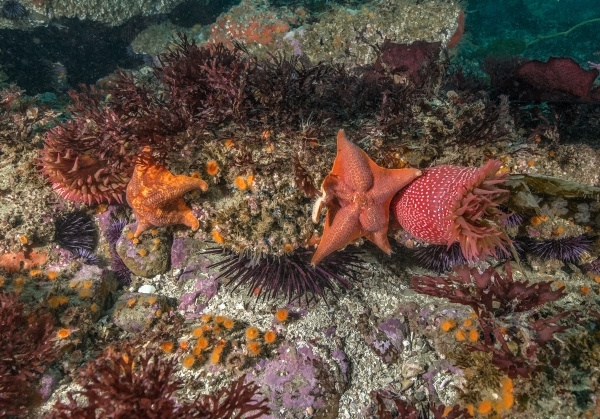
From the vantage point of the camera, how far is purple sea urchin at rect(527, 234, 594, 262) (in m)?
5.16

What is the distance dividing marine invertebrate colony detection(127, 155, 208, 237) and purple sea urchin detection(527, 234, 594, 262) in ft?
15.3

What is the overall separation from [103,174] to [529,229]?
5900 millimetres

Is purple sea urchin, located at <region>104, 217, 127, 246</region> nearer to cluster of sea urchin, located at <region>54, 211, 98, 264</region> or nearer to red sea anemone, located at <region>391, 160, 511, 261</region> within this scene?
cluster of sea urchin, located at <region>54, 211, 98, 264</region>

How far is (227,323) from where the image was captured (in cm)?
455

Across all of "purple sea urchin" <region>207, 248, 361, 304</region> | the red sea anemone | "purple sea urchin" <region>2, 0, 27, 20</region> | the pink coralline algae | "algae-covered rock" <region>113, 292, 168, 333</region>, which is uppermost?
"purple sea urchin" <region>2, 0, 27, 20</region>

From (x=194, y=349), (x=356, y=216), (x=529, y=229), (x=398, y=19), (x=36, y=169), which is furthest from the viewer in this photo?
(x=398, y=19)

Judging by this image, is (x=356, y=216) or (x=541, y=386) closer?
(x=541, y=386)

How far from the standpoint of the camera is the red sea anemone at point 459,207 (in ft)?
11.5

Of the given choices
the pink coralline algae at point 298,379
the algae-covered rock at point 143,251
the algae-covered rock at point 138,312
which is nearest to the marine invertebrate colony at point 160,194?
the algae-covered rock at point 143,251

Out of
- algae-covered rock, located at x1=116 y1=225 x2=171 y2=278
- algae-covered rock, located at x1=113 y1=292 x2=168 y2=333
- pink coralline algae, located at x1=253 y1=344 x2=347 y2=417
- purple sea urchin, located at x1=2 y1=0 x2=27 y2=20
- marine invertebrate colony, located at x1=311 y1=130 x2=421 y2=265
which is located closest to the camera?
marine invertebrate colony, located at x1=311 y1=130 x2=421 y2=265

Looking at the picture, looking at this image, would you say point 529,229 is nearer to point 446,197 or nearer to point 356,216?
point 446,197

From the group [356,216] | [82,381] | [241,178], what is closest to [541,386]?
[356,216]

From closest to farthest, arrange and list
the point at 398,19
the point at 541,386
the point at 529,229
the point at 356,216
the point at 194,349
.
A: the point at 541,386 → the point at 356,216 → the point at 194,349 → the point at 529,229 → the point at 398,19

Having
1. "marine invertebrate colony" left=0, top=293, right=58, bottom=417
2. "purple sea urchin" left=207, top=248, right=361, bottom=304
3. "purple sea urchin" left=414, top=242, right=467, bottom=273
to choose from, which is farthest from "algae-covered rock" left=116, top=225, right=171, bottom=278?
"purple sea urchin" left=414, top=242, right=467, bottom=273
